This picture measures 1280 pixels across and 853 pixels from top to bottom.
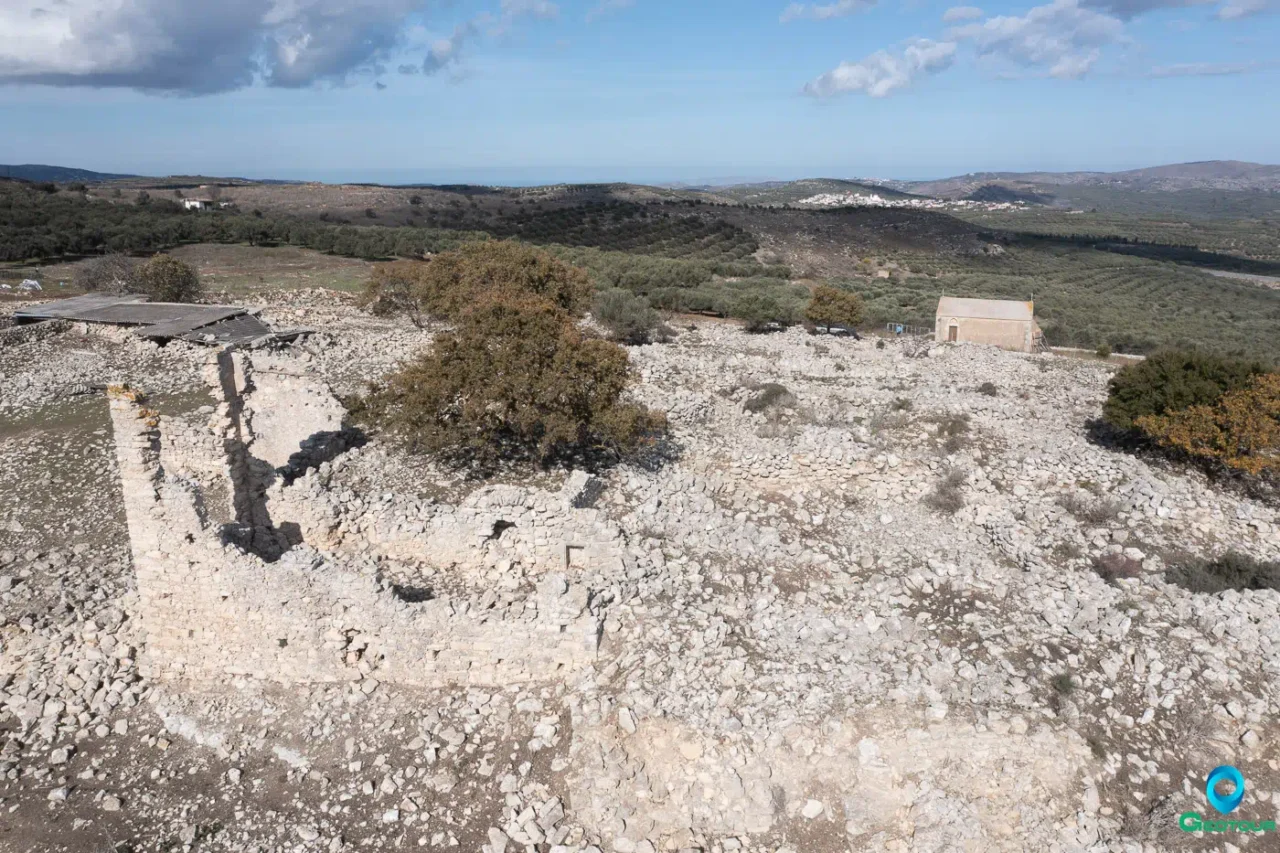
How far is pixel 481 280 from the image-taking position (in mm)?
22984

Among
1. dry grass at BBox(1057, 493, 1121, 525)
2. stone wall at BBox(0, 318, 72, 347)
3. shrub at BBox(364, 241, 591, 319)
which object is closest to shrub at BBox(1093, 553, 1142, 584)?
dry grass at BBox(1057, 493, 1121, 525)

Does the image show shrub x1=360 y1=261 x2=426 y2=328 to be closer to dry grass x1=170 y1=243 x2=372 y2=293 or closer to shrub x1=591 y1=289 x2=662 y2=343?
shrub x1=591 y1=289 x2=662 y2=343

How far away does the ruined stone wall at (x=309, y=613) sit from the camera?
7.61 metres

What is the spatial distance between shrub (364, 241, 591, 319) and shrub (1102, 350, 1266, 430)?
14582 mm

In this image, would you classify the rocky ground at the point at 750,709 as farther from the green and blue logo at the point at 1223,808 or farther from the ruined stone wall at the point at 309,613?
the ruined stone wall at the point at 309,613

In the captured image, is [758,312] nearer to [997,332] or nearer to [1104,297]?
[997,332]

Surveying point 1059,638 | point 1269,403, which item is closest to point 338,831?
point 1059,638

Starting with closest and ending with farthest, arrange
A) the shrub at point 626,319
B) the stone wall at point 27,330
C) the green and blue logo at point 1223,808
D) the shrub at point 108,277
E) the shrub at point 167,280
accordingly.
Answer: the green and blue logo at point 1223,808, the stone wall at point 27,330, the shrub at point 626,319, the shrub at point 167,280, the shrub at point 108,277

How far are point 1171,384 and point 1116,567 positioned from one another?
7737 mm

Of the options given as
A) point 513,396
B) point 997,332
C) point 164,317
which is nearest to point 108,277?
point 164,317

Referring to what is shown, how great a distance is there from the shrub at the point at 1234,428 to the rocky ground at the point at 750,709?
6.59 ft

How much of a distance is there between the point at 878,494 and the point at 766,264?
53.1 meters

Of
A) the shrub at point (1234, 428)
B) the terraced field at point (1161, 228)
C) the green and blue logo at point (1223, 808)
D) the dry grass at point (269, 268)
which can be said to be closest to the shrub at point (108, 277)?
the dry grass at point (269, 268)

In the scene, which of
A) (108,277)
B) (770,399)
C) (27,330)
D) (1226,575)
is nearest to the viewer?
(1226,575)
